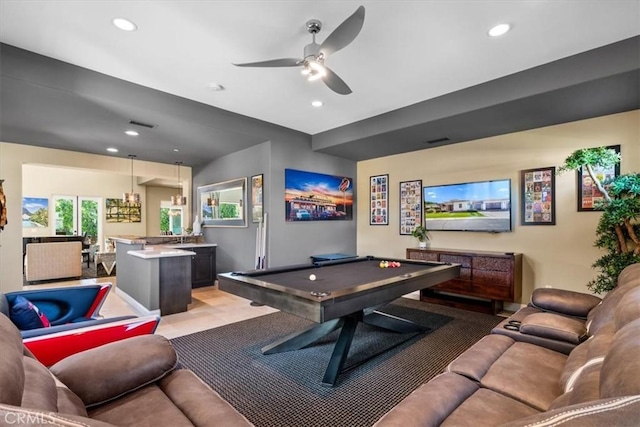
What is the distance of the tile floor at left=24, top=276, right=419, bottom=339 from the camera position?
12.0 ft

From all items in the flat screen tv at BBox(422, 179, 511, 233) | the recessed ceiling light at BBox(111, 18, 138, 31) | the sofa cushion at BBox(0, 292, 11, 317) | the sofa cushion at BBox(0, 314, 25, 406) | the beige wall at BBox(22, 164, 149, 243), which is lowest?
the sofa cushion at BBox(0, 292, 11, 317)

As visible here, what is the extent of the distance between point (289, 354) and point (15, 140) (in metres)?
5.80

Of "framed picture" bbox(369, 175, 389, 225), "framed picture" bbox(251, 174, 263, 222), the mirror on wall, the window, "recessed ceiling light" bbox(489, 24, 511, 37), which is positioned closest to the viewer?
"recessed ceiling light" bbox(489, 24, 511, 37)

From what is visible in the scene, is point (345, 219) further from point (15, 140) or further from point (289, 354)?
point (15, 140)

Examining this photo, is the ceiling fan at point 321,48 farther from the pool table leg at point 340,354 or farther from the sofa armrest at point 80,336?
the pool table leg at point 340,354

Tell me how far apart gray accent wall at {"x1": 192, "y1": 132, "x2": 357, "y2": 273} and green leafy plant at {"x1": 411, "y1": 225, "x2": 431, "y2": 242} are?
62.5 inches

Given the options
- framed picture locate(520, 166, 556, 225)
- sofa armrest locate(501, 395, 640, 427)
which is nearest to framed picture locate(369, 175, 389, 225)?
framed picture locate(520, 166, 556, 225)

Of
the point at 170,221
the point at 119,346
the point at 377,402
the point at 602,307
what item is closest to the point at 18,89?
the point at 119,346

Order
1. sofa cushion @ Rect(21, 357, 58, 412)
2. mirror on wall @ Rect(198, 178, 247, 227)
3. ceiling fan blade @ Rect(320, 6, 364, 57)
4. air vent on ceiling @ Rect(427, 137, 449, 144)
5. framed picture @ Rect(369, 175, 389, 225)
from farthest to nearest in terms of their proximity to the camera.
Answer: framed picture @ Rect(369, 175, 389, 225), mirror on wall @ Rect(198, 178, 247, 227), air vent on ceiling @ Rect(427, 137, 449, 144), ceiling fan blade @ Rect(320, 6, 364, 57), sofa cushion @ Rect(21, 357, 58, 412)

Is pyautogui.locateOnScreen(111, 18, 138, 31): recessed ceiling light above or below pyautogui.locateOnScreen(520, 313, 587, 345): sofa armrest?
above

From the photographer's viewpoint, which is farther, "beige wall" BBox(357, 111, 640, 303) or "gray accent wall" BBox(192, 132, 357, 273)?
"gray accent wall" BBox(192, 132, 357, 273)

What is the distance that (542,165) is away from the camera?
4086 millimetres

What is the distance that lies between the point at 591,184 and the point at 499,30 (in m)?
2.47

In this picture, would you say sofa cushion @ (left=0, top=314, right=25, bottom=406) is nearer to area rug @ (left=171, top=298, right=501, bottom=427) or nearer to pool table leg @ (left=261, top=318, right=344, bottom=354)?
area rug @ (left=171, top=298, right=501, bottom=427)
